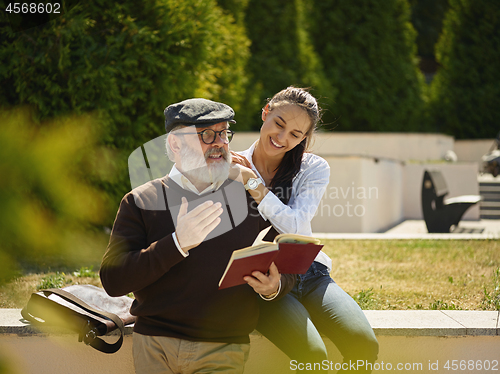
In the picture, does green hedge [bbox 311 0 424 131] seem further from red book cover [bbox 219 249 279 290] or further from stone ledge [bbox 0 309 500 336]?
red book cover [bbox 219 249 279 290]

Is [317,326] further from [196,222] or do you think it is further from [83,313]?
[83,313]

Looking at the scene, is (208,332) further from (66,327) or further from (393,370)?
(393,370)

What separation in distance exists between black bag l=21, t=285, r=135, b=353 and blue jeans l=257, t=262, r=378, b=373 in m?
0.80

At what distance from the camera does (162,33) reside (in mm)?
5695

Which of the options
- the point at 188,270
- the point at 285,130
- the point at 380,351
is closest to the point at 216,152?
the point at 188,270

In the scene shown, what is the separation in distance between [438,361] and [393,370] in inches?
10.2

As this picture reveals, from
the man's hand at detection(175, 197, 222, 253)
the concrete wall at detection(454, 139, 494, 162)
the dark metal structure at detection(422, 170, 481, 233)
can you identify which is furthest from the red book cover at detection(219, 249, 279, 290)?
the concrete wall at detection(454, 139, 494, 162)

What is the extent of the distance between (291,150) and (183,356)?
138 centimetres

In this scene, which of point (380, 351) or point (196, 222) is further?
point (380, 351)

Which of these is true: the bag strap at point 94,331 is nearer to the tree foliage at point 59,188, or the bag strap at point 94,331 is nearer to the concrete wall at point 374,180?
the tree foliage at point 59,188

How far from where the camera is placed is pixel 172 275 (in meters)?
2.04

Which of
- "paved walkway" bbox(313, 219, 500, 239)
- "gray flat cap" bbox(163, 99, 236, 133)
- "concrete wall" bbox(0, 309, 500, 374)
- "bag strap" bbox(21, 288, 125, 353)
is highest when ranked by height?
"gray flat cap" bbox(163, 99, 236, 133)

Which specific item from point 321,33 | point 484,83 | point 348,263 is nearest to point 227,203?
point 348,263

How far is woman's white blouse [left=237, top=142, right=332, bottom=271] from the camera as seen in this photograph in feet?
8.02
